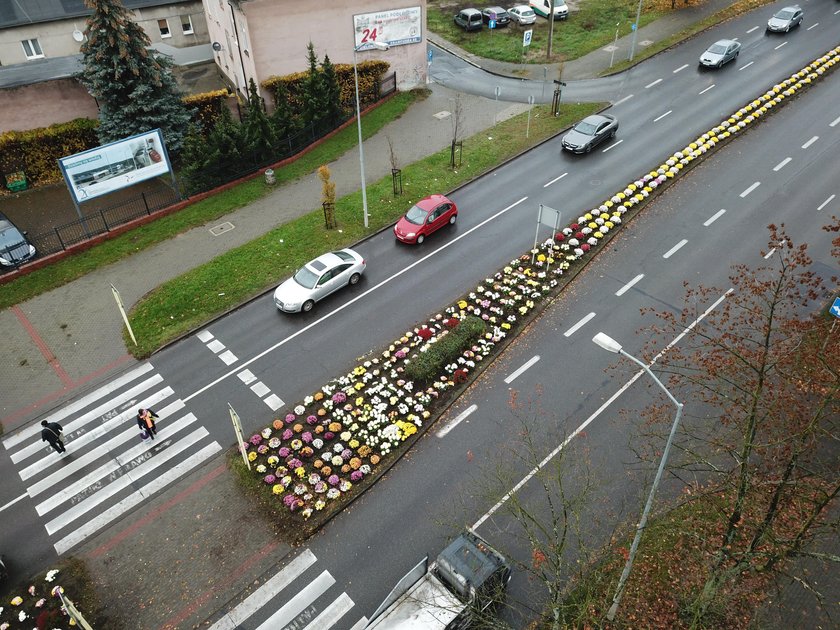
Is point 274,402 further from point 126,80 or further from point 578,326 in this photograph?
point 126,80

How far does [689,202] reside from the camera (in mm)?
30984

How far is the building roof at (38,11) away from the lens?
3938 centimetres

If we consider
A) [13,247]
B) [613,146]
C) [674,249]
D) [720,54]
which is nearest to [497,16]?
[720,54]

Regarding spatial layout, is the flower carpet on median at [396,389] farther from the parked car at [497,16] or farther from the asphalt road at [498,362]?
the parked car at [497,16]

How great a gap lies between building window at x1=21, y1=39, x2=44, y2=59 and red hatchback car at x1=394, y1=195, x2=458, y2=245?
30.5 meters

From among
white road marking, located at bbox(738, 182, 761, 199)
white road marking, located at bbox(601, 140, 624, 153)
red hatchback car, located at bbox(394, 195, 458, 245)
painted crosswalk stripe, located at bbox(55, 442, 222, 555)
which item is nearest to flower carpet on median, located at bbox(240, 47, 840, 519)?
painted crosswalk stripe, located at bbox(55, 442, 222, 555)

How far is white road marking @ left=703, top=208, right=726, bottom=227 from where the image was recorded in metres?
29.5

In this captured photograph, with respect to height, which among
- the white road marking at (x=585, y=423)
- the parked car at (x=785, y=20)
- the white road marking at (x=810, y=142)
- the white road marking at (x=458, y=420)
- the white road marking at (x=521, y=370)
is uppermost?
the parked car at (x=785, y=20)

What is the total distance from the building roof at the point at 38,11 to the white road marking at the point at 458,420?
39.3 m

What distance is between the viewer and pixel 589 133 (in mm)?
35156

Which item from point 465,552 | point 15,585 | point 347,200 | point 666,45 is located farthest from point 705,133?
→ point 15,585

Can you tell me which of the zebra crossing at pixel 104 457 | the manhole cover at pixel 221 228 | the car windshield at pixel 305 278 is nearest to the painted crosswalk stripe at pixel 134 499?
the zebra crossing at pixel 104 457

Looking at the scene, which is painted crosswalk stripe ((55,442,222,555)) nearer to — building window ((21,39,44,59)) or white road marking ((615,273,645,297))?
white road marking ((615,273,645,297))

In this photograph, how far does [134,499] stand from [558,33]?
4816 centimetres
